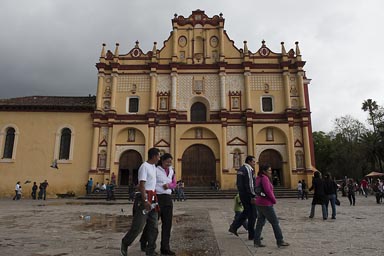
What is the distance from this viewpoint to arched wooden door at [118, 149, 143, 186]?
2572 centimetres

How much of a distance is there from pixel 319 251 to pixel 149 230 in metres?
3.06

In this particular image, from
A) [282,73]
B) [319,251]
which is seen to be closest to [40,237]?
[319,251]

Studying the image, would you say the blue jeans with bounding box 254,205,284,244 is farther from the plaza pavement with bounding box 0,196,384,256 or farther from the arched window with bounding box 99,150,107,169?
the arched window with bounding box 99,150,107,169

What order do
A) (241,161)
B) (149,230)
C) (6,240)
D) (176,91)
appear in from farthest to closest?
(176,91) → (241,161) → (6,240) → (149,230)

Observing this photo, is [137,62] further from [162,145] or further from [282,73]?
[282,73]

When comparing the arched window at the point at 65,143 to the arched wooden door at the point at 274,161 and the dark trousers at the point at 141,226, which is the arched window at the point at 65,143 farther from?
the dark trousers at the point at 141,226

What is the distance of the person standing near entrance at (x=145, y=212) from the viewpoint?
195 inches

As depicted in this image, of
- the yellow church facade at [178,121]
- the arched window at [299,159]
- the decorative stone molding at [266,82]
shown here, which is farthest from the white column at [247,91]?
the arched window at [299,159]

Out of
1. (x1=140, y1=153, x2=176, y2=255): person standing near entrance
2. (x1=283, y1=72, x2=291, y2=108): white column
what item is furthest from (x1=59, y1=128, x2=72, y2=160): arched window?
(x1=140, y1=153, x2=176, y2=255): person standing near entrance

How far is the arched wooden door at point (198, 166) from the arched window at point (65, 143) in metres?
10.2

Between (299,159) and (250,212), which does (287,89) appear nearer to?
(299,159)

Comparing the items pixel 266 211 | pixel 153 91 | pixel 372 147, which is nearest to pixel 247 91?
pixel 153 91

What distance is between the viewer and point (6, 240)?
21.4 feet

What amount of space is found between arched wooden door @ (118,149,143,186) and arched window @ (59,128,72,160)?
4706 mm
